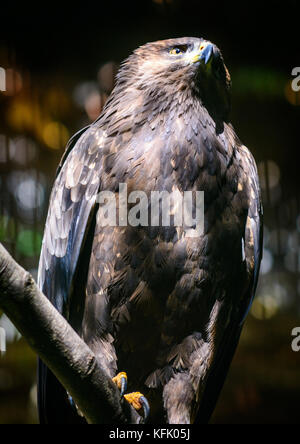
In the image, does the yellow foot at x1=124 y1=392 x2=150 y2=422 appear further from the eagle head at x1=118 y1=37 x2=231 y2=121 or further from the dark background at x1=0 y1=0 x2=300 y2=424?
the dark background at x1=0 y1=0 x2=300 y2=424

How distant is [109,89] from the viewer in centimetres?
305

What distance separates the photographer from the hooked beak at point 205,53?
6.81ft

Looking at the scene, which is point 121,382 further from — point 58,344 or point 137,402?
point 58,344

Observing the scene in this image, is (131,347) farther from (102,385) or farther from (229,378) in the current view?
(229,378)

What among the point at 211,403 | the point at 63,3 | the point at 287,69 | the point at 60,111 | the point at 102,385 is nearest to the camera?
the point at 102,385

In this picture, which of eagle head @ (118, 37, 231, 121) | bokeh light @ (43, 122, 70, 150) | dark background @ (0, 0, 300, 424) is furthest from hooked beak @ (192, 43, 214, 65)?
bokeh light @ (43, 122, 70, 150)

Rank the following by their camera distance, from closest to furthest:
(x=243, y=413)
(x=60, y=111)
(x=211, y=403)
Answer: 1. (x=211, y=403)
2. (x=60, y=111)
3. (x=243, y=413)

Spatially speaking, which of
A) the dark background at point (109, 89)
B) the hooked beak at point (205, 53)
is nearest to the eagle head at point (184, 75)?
the hooked beak at point (205, 53)

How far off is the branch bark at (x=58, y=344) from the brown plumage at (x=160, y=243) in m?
0.33

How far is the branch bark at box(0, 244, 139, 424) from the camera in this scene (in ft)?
4.21

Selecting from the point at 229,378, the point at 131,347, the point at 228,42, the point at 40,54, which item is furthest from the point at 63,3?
the point at 229,378

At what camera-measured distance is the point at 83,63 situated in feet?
10.1

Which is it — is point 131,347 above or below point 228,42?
below

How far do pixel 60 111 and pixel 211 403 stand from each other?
1.87m
